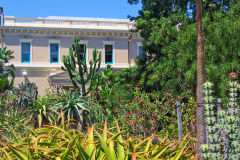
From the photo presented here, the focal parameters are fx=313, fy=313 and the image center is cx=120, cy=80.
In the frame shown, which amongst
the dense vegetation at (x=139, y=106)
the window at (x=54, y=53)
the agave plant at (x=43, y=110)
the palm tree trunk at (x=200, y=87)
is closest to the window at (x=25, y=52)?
the window at (x=54, y=53)

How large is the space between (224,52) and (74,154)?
1161 cm

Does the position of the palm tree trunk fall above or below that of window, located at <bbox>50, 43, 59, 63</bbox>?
below

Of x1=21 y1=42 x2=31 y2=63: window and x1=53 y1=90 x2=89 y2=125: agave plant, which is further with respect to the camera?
x1=21 y1=42 x2=31 y2=63: window

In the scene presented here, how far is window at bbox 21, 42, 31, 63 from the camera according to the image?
28461 millimetres

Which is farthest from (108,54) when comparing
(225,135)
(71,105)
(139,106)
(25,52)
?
(225,135)

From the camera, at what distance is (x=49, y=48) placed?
29.0 metres

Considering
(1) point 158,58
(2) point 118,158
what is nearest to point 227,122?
(2) point 118,158

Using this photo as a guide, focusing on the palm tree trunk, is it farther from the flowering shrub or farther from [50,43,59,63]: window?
[50,43,59,63]: window

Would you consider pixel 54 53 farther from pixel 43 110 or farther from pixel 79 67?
pixel 43 110

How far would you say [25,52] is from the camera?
28.5 metres

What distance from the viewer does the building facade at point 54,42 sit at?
2803cm

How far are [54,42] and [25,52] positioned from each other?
9.07 ft

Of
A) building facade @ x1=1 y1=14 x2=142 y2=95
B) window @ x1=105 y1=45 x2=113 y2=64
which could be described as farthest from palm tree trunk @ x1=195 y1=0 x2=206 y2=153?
window @ x1=105 y1=45 x2=113 y2=64

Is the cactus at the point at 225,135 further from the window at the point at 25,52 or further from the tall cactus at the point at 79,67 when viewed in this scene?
the window at the point at 25,52
